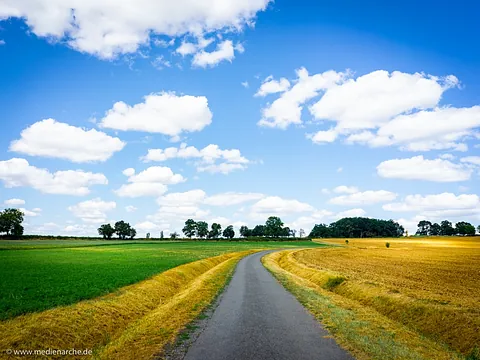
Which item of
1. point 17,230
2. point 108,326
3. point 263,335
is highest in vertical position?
point 17,230

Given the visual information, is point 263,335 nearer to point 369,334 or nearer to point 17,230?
point 369,334

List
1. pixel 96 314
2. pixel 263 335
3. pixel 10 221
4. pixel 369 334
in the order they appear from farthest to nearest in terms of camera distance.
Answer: pixel 10 221 < pixel 96 314 < pixel 369 334 < pixel 263 335

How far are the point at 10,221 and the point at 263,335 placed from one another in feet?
615

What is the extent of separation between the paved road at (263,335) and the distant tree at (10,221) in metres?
180

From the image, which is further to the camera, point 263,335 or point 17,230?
point 17,230

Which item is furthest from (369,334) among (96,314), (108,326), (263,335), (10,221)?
(10,221)

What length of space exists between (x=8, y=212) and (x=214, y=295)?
18105 cm

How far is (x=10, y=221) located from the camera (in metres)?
162

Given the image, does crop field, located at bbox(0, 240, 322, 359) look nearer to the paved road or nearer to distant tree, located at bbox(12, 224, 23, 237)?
the paved road

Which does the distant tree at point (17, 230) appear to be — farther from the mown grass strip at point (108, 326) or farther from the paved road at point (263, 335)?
the paved road at point (263, 335)

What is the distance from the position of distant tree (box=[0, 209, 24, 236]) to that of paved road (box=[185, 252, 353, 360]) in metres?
180

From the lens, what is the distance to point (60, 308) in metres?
14.9

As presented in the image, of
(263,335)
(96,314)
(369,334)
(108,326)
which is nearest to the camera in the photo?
(263,335)

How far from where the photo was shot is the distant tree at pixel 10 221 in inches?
6294
